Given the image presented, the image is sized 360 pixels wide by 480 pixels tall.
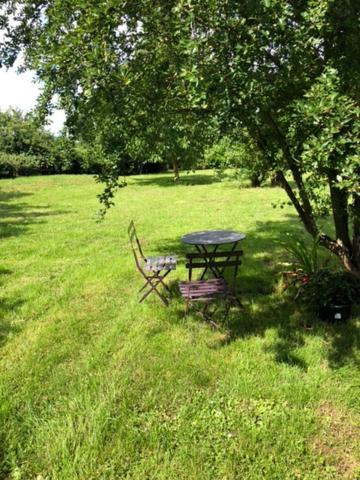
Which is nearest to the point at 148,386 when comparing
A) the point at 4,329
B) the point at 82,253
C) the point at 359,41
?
the point at 4,329

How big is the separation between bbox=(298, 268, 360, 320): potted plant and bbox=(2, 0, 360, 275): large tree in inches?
33.4

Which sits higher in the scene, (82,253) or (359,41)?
(359,41)

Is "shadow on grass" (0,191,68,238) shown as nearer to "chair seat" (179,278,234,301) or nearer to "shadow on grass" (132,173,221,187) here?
"chair seat" (179,278,234,301)

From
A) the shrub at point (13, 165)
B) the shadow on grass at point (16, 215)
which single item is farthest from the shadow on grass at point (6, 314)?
the shrub at point (13, 165)

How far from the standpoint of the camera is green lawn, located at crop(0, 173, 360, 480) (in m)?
2.61

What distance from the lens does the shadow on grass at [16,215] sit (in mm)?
10286

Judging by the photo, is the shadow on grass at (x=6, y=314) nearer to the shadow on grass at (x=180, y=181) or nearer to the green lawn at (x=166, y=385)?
the green lawn at (x=166, y=385)

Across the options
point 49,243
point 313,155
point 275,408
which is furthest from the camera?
point 49,243

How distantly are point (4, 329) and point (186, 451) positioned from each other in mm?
2872

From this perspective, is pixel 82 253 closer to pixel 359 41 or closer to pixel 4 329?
pixel 4 329

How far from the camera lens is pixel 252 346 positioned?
12.8 ft

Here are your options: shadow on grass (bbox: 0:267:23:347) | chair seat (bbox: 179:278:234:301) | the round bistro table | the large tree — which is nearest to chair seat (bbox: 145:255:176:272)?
the round bistro table

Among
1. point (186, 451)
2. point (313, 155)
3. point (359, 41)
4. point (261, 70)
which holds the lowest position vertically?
point (186, 451)

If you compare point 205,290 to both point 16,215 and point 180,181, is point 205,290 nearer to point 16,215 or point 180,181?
point 16,215
